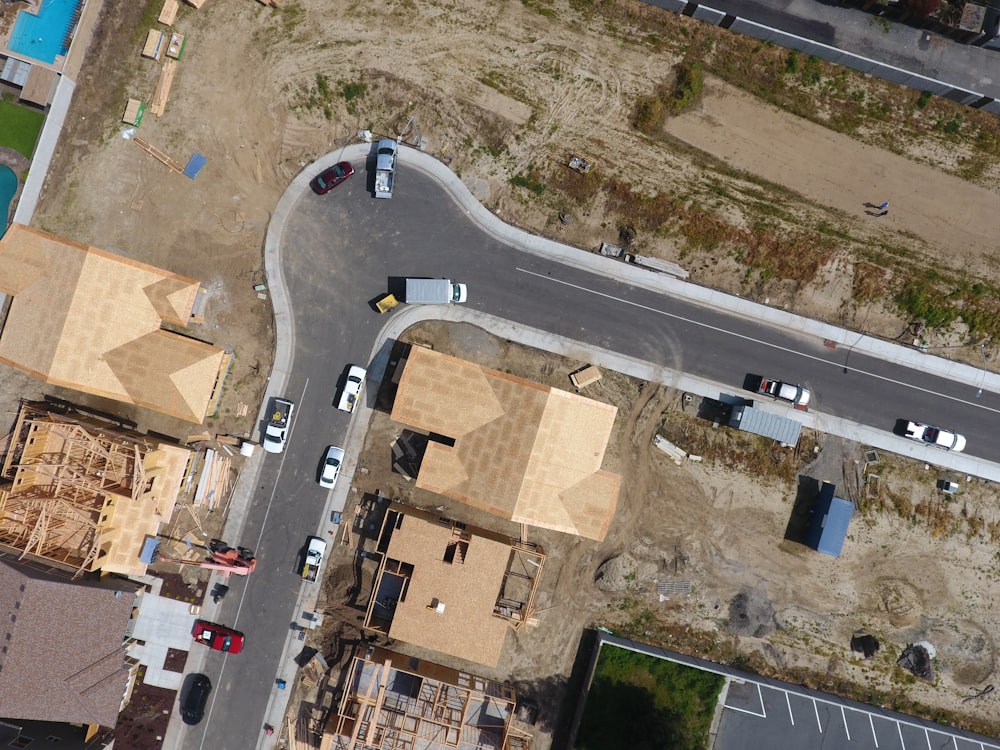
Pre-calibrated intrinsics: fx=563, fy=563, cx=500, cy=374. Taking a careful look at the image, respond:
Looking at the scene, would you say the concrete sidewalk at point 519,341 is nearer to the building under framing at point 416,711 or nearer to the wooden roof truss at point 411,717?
the building under framing at point 416,711

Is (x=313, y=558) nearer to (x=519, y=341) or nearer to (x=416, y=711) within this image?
(x=416, y=711)

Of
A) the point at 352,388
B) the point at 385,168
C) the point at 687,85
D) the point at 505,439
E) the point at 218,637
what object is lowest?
the point at 218,637

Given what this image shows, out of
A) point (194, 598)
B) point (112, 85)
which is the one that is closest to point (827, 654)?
point (194, 598)

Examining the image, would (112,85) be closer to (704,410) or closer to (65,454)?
(65,454)

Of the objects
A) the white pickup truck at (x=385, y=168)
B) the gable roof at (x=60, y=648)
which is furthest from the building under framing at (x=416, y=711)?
the white pickup truck at (x=385, y=168)

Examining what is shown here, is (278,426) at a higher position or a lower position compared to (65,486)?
higher

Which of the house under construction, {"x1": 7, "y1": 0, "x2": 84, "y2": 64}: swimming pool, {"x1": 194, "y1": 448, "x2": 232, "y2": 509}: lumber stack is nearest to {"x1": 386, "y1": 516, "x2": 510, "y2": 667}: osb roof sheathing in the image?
{"x1": 194, "y1": 448, "x2": 232, "y2": 509}: lumber stack

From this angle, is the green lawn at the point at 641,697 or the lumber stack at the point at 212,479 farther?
the lumber stack at the point at 212,479

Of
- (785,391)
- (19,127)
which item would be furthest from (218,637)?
(785,391)
